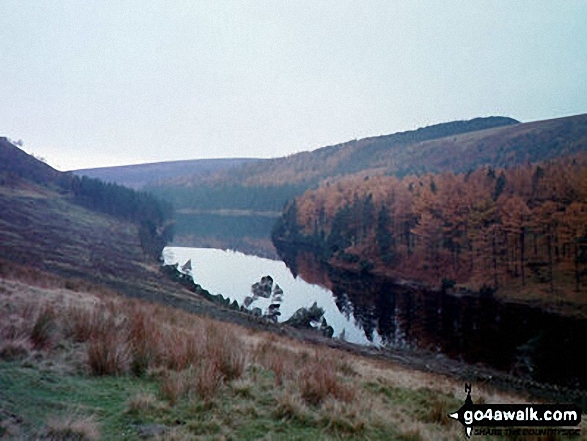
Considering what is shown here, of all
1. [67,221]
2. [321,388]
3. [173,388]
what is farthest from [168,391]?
[67,221]

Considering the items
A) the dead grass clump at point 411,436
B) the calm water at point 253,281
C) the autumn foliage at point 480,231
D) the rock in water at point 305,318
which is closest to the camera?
the dead grass clump at point 411,436

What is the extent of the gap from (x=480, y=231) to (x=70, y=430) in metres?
46.0

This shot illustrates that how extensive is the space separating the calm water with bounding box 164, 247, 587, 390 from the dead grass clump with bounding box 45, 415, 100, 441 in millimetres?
22078

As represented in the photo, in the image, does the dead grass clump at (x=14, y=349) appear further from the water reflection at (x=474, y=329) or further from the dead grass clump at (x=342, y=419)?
the water reflection at (x=474, y=329)

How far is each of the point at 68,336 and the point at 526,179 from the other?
173 ft

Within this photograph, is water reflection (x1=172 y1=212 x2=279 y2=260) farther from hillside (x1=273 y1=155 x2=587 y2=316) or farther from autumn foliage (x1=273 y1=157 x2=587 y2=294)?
autumn foliage (x1=273 y1=157 x2=587 y2=294)

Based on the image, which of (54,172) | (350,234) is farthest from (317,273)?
(54,172)

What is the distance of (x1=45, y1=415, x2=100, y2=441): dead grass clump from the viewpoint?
406 cm

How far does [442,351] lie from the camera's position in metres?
25.6

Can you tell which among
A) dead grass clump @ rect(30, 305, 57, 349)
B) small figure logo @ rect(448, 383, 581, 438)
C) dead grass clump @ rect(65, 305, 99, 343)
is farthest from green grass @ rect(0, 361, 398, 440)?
dead grass clump @ rect(65, 305, 99, 343)

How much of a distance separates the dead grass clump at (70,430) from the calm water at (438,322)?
2208cm

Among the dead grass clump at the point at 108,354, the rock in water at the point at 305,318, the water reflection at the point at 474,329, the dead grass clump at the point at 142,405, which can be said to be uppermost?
the dead grass clump at the point at 108,354

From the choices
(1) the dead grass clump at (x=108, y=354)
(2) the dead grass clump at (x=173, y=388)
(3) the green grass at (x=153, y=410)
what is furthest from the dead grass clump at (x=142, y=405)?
(1) the dead grass clump at (x=108, y=354)

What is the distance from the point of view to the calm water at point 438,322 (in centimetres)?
2372
